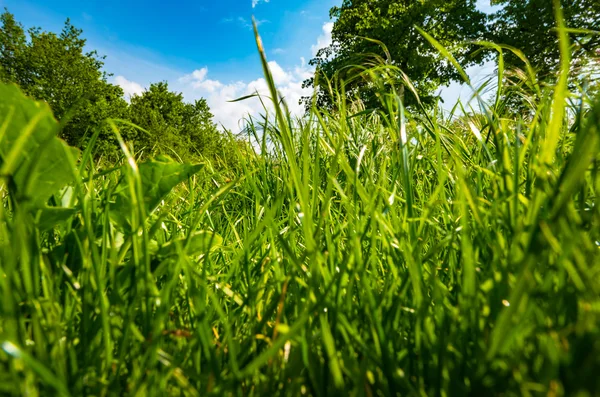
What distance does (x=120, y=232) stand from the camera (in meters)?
0.77

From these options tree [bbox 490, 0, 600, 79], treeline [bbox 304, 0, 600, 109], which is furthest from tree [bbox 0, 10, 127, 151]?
tree [bbox 490, 0, 600, 79]

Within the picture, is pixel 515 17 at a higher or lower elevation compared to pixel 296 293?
higher

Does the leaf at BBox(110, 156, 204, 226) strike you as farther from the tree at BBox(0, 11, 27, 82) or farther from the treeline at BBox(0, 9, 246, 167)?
the tree at BBox(0, 11, 27, 82)

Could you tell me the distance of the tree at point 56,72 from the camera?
2006 cm

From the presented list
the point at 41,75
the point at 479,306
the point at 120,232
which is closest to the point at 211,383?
the point at 479,306

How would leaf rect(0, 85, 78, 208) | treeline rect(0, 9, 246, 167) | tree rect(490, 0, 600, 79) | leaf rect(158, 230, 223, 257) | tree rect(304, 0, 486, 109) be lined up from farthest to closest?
treeline rect(0, 9, 246, 167), tree rect(304, 0, 486, 109), tree rect(490, 0, 600, 79), leaf rect(158, 230, 223, 257), leaf rect(0, 85, 78, 208)

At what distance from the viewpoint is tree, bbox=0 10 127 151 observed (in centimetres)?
2006

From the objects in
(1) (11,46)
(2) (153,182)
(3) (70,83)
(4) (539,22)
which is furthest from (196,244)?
(1) (11,46)

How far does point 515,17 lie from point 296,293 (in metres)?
19.5

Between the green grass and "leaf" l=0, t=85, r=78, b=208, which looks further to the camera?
"leaf" l=0, t=85, r=78, b=208

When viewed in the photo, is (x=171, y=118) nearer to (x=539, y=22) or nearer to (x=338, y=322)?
(x=539, y=22)

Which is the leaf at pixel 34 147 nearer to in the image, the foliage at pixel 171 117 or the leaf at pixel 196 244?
the leaf at pixel 196 244

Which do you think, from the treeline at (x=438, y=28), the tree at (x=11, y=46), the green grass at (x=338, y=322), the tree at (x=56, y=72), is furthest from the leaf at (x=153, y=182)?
the tree at (x=11, y=46)

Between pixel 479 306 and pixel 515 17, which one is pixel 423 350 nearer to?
pixel 479 306
